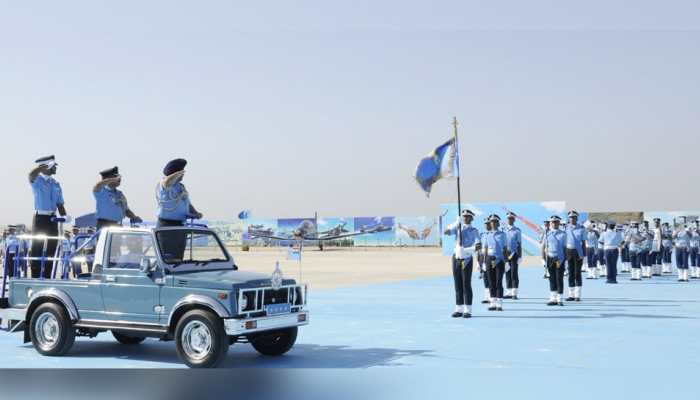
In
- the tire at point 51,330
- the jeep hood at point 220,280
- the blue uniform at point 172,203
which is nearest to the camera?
the jeep hood at point 220,280

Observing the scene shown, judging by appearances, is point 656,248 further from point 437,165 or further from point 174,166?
point 174,166

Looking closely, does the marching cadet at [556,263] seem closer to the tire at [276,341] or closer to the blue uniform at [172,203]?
the tire at [276,341]

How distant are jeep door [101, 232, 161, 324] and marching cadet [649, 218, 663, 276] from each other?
23.2m

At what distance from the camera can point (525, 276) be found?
32.3 m

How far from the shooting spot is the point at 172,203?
40.3 ft

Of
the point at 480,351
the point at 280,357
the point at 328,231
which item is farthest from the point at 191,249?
the point at 328,231

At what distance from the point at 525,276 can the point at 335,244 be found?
56.7 metres

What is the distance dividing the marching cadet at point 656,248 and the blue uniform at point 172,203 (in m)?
22.1

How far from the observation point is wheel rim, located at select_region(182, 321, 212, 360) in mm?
10312

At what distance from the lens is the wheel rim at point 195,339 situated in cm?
1031

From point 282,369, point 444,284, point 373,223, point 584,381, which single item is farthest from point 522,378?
point 373,223

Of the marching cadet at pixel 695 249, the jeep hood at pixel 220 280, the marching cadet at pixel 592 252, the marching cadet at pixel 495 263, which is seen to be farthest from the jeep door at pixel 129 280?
the marching cadet at pixel 695 249

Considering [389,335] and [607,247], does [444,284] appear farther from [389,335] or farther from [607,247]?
[389,335]

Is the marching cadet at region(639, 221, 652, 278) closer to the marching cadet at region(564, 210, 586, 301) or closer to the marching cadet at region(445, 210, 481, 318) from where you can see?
the marching cadet at region(564, 210, 586, 301)
